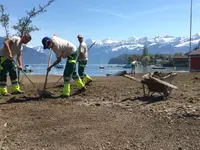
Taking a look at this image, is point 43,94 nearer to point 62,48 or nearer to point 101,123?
point 62,48

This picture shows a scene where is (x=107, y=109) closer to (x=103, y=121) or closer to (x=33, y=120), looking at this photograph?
(x=103, y=121)

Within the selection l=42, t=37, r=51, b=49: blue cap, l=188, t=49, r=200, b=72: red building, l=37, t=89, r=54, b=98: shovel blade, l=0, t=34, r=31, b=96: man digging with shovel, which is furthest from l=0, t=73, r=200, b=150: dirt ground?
l=188, t=49, r=200, b=72: red building

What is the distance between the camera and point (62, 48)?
934 centimetres

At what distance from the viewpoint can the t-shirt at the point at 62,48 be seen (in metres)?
9.16

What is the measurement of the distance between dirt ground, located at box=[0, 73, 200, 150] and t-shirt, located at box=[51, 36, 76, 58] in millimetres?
1330

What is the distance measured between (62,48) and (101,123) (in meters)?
3.64

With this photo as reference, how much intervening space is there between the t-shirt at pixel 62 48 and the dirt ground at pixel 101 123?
133 cm

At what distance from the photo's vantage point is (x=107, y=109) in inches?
298

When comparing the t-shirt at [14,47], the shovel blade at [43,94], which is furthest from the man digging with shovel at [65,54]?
the t-shirt at [14,47]

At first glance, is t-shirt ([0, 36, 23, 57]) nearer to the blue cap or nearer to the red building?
the blue cap

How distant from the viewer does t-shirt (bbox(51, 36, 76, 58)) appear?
916cm

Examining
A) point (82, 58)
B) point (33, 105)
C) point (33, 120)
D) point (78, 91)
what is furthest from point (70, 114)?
point (82, 58)

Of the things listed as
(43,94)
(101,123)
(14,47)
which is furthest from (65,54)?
(101,123)

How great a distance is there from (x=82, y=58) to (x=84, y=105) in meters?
4.32
